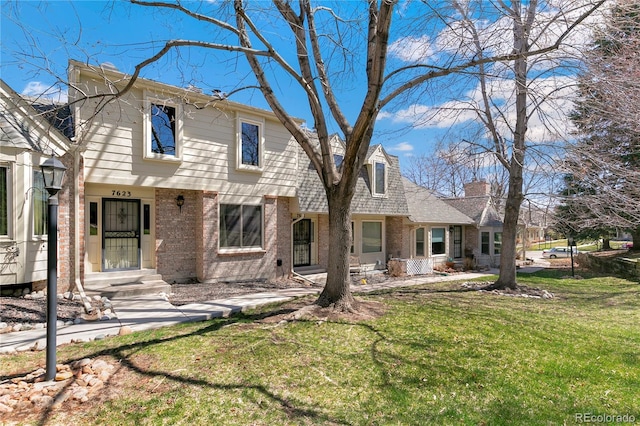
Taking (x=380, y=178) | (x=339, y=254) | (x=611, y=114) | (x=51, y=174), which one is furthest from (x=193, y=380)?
Result: (x=380, y=178)

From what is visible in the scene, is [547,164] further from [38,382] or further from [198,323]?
[38,382]

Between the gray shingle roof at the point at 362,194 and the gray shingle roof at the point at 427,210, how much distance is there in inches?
38.9

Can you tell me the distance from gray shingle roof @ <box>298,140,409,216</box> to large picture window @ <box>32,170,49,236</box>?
7359 millimetres

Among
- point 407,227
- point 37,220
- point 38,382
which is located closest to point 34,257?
point 37,220

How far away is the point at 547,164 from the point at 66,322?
10735mm

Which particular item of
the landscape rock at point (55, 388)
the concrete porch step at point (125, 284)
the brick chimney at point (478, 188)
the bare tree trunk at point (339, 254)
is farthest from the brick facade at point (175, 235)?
the brick chimney at point (478, 188)

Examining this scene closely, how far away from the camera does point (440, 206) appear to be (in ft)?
62.4

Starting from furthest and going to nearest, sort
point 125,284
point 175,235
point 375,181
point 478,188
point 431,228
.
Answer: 1. point 478,188
2. point 431,228
3. point 375,181
4. point 175,235
5. point 125,284

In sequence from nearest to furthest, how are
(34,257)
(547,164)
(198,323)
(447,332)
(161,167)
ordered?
(447,332) → (198,323) → (34,257) → (547,164) → (161,167)

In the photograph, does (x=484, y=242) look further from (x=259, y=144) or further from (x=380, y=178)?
(x=259, y=144)

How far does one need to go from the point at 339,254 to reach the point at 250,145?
250 inches

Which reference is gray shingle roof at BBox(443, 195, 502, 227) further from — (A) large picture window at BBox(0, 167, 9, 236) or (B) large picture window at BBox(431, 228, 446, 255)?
(A) large picture window at BBox(0, 167, 9, 236)

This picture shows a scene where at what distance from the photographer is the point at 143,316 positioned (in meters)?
6.72

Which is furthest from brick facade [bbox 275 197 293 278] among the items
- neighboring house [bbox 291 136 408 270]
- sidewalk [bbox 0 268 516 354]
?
sidewalk [bbox 0 268 516 354]
